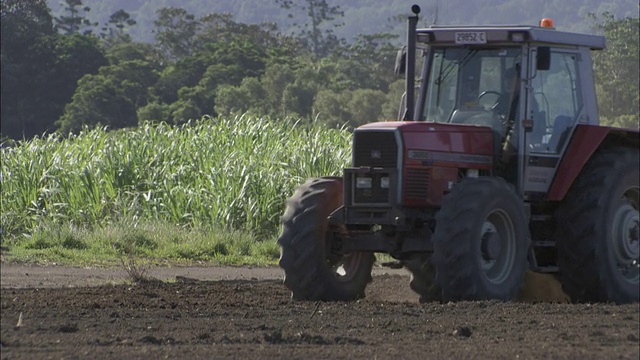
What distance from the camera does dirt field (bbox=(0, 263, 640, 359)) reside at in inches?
303

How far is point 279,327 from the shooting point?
8812mm

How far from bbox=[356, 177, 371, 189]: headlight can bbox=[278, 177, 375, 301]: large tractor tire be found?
0.68ft

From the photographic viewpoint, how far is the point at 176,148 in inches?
795

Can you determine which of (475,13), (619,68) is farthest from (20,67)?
(475,13)

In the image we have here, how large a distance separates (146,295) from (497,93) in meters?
3.57

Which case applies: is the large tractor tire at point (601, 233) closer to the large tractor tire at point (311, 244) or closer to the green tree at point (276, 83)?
the large tractor tire at point (311, 244)

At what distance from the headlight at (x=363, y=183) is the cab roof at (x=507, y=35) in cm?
163

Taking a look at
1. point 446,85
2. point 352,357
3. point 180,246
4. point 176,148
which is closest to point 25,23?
point 176,148

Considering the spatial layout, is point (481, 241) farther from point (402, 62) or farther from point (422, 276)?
point (402, 62)

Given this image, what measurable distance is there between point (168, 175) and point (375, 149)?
8763 mm

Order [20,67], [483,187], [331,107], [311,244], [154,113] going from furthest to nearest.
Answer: [20,67] → [331,107] → [154,113] → [311,244] → [483,187]

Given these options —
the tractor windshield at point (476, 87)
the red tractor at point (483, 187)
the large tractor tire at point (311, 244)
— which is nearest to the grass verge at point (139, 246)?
the large tractor tire at point (311, 244)

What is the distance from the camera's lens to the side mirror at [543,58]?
11.1 metres

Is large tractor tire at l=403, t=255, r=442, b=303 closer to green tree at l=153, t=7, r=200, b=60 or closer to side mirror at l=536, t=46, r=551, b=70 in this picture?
side mirror at l=536, t=46, r=551, b=70
